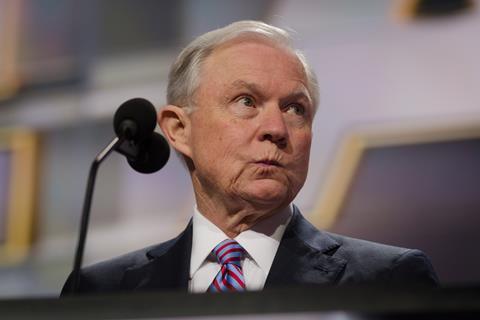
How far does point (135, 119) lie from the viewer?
1.68 m

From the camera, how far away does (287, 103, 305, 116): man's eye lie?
6.52 ft

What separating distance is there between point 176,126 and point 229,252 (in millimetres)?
385

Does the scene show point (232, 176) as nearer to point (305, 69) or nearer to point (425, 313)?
point (305, 69)

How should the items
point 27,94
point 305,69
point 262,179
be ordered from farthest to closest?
point 27,94
point 305,69
point 262,179

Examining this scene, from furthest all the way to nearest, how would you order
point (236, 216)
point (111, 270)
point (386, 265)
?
point (111, 270) → point (236, 216) → point (386, 265)

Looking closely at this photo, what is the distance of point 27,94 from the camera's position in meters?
2.48

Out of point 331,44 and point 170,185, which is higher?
point 331,44

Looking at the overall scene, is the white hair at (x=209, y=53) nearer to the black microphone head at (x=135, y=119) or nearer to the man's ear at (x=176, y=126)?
the man's ear at (x=176, y=126)

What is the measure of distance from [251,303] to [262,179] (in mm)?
633

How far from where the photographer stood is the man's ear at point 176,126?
2086 mm

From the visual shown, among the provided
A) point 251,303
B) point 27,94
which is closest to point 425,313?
point 251,303

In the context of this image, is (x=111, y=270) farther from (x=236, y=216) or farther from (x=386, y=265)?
(x=386, y=265)

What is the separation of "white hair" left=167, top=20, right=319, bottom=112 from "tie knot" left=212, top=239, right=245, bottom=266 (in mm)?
355

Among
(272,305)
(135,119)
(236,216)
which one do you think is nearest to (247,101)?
(236,216)
